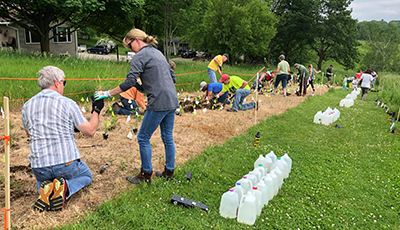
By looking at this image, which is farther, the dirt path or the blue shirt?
the blue shirt

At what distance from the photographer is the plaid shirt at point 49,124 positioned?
2.67 metres

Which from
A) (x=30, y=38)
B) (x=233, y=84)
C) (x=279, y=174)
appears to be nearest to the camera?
(x=279, y=174)

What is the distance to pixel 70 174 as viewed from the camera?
295 cm

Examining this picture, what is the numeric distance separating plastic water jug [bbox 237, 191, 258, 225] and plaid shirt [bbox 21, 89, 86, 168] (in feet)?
6.65

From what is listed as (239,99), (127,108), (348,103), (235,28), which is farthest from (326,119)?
(235,28)

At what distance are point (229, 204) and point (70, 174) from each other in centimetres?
189

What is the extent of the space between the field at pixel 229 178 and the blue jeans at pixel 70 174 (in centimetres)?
18

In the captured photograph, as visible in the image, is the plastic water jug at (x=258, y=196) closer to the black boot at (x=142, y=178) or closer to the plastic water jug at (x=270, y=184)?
the plastic water jug at (x=270, y=184)

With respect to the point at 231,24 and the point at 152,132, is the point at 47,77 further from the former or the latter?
the point at 231,24

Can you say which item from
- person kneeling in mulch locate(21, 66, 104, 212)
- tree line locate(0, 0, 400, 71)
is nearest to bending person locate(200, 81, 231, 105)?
person kneeling in mulch locate(21, 66, 104, 212)

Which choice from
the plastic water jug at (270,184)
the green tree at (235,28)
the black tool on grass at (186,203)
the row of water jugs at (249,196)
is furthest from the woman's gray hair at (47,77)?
the green tree at (235,28)

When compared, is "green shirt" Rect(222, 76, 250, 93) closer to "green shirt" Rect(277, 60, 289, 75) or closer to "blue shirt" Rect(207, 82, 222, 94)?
"blue shirt" Rect(207, 82, 222, 94)

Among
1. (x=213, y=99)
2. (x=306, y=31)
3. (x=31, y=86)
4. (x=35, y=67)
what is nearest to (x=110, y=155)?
(x=31, y=86)

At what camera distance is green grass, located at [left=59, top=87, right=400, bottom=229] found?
2.86 metres
